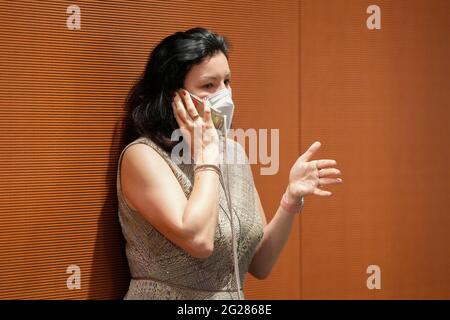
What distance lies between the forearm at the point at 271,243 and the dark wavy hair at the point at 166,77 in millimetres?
396

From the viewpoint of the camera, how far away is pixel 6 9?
1.58m

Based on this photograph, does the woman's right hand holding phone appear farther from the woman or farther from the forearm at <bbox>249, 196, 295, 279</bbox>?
the forearm at <bbox>249, 196, 295, 279</bbox>

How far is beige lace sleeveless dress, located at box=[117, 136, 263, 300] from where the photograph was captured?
1.63 m

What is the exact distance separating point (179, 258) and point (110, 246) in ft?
0.84

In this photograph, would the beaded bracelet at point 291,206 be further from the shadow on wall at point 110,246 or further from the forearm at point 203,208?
the shadow on wall at point 110,246

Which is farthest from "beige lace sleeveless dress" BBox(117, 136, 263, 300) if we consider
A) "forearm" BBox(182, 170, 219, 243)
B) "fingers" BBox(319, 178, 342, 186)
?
"fingers" BBox(319, 178, 342, 186)

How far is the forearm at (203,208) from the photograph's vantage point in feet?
4.93

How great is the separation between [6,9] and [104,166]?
0.47 m

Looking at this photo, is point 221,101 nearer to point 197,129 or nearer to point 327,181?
point 197,129

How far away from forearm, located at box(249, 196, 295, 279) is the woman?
0.25 ft

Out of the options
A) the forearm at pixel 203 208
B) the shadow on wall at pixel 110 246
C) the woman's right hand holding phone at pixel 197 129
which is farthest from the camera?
the shadow on wall at pixel 110 246

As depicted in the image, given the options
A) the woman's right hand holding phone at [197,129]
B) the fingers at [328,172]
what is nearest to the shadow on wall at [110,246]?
the woman's right hand holding phone at [197,129]
